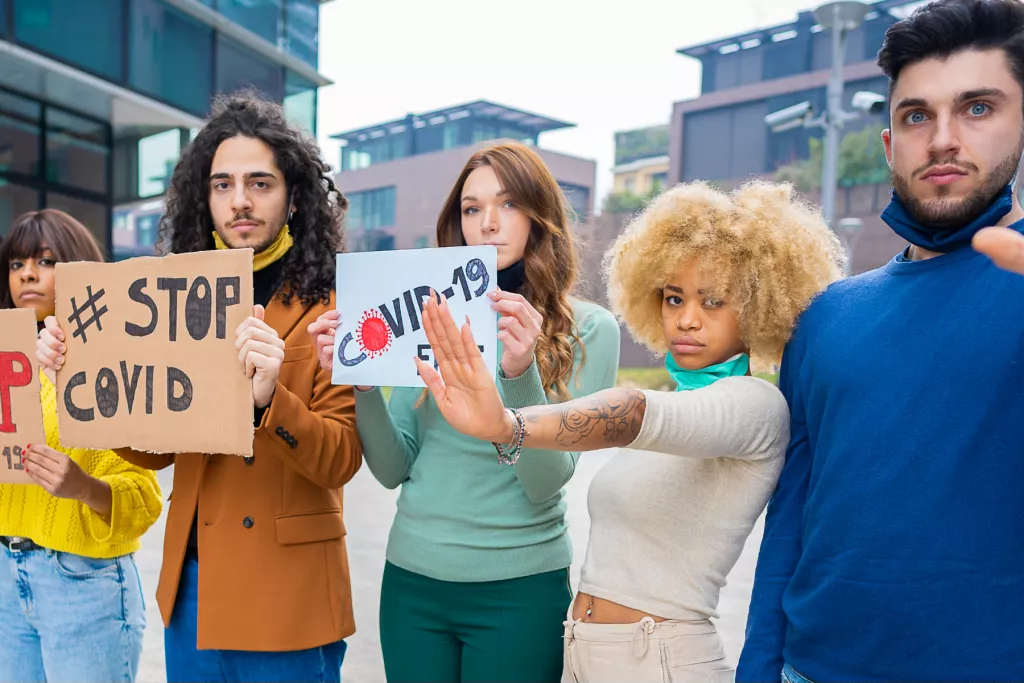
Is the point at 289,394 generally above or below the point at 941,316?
below

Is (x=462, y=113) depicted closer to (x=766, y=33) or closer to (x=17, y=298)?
(x=766, y=33)

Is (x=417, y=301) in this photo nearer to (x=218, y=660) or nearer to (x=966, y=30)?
(x=218, y=660)

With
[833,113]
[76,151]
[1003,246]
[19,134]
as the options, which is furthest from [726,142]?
[1003,246]

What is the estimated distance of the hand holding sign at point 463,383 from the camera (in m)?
1.55

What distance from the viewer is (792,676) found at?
5.14ft

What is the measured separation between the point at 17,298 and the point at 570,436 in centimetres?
166

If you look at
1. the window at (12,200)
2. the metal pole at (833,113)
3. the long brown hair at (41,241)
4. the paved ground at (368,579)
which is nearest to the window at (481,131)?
the metal pole at (833,113)

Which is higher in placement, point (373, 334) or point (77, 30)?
point (77, 30)

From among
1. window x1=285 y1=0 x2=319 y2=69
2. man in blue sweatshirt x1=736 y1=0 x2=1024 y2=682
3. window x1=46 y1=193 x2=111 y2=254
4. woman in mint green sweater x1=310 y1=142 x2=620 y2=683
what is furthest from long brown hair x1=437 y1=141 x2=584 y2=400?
window x1=285 y1=0 x2=319 y2=69

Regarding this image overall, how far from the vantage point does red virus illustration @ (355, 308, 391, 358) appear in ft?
6.08

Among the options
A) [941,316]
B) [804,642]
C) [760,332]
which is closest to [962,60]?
[941,316]

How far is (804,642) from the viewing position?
1542mm

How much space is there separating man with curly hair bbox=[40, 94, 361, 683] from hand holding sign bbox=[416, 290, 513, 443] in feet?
1.39

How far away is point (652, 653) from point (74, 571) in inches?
57.0
